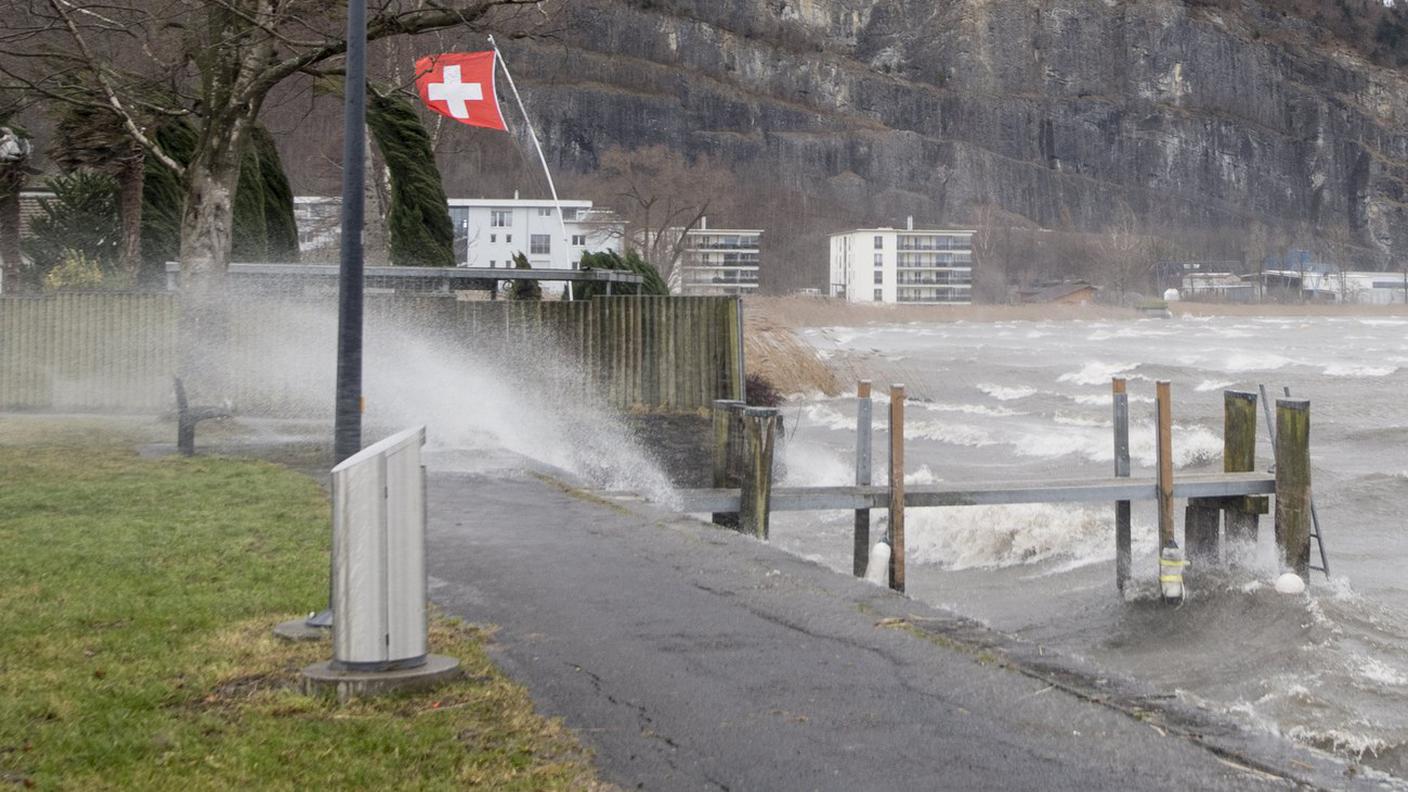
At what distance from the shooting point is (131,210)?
33812 mm

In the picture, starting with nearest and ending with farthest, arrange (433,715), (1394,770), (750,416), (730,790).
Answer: (730,790) → (433,715) → (1394,770) → (750,416)

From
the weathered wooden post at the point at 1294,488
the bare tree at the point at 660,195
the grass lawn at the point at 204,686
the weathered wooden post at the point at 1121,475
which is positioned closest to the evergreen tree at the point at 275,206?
the weathered wooden post at the point at 1121,475

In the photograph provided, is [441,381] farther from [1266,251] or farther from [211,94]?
[1266,251]

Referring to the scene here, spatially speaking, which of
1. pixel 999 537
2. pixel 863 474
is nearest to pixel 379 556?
pixel 863 474

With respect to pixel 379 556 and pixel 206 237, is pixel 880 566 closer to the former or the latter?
pixel 379 556

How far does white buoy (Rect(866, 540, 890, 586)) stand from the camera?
14.9 m

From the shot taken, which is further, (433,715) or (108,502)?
(108,502)

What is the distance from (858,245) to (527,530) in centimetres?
15622

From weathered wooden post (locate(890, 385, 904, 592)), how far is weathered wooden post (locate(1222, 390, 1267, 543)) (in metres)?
4.30

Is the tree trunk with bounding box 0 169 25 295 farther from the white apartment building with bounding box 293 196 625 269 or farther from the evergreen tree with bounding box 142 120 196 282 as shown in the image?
the white apartment building with bounding box 293 196 625 269

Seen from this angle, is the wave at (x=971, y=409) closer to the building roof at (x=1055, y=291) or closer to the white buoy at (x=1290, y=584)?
the white buoy at (x=1290, y=584)

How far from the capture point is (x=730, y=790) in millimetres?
5988

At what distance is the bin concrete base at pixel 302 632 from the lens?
8.02 metres

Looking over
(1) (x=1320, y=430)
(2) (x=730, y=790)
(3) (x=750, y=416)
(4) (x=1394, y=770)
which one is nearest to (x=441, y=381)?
(3) (x=750, y=416)
